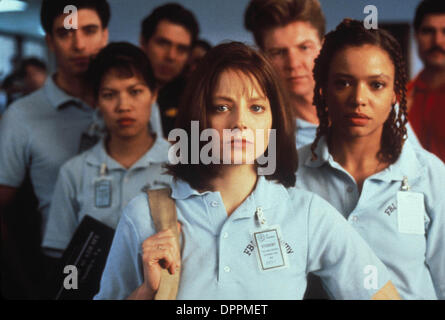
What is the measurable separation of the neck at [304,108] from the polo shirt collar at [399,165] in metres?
0.09

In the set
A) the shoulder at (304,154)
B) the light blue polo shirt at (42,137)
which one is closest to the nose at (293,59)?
the shoulder at (304,154)

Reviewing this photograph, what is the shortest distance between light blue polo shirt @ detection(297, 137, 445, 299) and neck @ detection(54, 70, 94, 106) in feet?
2.57

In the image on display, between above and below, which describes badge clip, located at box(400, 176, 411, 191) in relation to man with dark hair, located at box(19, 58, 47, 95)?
below

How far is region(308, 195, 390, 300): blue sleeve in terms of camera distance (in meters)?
0.85

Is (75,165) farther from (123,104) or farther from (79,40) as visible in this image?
(79,40)

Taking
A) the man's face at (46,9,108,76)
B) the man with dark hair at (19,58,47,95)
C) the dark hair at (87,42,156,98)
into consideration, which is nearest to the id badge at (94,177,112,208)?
the dark hair at (87,42,156,98)

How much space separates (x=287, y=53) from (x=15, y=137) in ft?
2.78

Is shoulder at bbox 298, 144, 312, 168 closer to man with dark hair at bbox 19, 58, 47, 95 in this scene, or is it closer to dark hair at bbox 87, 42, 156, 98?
dark hair at bbox 87, 42, 156, 98

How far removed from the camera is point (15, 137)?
1337 mm

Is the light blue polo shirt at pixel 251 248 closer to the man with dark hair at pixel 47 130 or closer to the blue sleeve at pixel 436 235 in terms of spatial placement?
the blue sleeve at pixel 436 235

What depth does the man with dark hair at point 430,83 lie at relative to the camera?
3.51 feet

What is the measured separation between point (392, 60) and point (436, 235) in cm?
37

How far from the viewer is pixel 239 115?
0.83m
